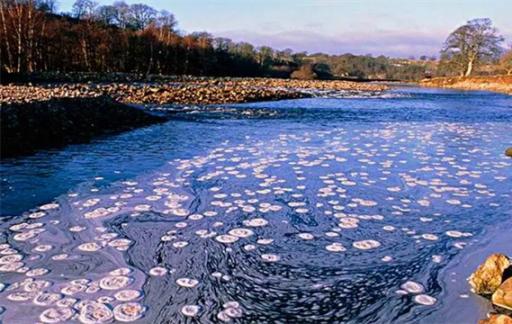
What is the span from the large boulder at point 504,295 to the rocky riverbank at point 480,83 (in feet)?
133

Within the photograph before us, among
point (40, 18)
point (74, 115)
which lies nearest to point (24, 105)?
point (74, 115)

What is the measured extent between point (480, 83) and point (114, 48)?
37729mm

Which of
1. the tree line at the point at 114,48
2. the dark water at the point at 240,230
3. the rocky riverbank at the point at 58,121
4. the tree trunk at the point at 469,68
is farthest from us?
the tree trunk at the point at 469,68

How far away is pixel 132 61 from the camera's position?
48125mm

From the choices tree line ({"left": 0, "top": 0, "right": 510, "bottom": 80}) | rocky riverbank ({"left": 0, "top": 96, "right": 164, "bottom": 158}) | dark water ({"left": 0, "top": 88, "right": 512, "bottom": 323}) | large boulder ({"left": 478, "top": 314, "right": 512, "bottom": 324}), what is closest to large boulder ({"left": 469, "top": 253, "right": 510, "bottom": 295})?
dark water ({"left": 0, "top": 88, "right": 512, "bottom": 323})

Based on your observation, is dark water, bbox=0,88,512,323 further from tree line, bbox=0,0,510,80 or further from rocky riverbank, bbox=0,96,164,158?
tree line, bbox=0,0,510,80

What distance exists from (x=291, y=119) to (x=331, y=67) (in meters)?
95.1

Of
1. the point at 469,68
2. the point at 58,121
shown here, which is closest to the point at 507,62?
the point at 469,68

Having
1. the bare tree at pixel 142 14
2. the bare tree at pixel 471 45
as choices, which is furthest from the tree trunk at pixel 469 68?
the bare tree at pixel 142 14

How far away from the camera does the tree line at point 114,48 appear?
98.4ft

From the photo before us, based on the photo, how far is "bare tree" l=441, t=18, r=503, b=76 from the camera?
52.7 m

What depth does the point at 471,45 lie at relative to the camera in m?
53.7

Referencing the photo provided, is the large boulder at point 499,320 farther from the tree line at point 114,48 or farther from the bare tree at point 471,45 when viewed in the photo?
the bare tree at point 471,45

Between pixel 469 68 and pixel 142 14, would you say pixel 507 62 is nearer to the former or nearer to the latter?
pixel 469 68
